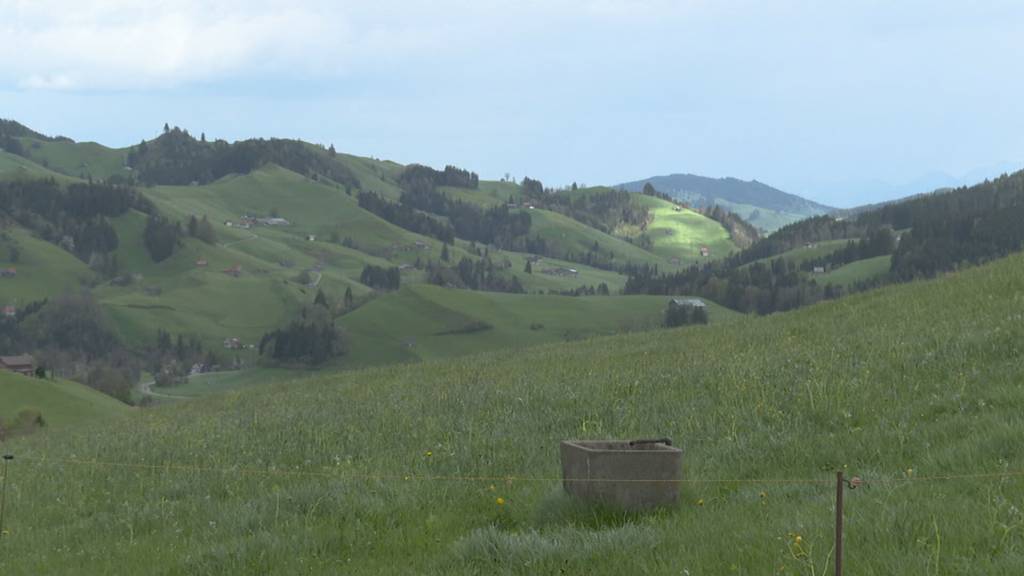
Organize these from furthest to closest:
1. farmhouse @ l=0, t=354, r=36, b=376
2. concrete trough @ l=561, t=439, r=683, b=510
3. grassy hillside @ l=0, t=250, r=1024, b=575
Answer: farmhouse @ l=0, t=354, r=36, b=376 → concrete trough @ l=561, t=439, r=683, b=510 → grassy hillside @ l=0, t=250, r=1024, b=575

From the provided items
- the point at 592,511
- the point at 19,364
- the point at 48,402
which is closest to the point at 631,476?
the point at 592,511

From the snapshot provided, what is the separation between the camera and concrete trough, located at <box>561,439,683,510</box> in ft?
32.7

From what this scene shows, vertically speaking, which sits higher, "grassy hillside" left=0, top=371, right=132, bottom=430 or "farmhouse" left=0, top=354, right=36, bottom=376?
"grassy hillside" left=0, top=371, right=132, bottom=430

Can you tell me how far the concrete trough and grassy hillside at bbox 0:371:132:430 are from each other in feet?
284

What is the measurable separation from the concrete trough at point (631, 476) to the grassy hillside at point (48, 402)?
86472mm

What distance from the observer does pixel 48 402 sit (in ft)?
319

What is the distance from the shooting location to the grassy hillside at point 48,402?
90562 mm

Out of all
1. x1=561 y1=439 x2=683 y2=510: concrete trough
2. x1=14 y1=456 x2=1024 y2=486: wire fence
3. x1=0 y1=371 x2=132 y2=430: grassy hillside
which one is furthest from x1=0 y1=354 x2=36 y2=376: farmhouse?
x1=561 y1=439 x2=683 y2=510: concrete trough

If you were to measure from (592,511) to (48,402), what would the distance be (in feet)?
331

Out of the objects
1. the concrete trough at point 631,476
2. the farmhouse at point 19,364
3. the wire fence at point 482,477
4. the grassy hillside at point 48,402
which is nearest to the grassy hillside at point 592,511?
the wire fence at point 482,477

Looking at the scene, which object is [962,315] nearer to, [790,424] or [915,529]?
[790,424]

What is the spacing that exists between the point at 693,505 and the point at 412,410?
11.0 m

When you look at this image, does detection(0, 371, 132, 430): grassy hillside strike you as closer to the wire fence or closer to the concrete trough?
the wire fence

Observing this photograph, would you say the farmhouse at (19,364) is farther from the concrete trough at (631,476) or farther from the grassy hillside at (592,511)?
the concrete trough at (631,476)
